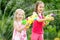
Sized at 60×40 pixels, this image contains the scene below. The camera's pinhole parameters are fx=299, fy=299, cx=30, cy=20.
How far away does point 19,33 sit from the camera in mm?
4668

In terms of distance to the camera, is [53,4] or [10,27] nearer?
[10,27]

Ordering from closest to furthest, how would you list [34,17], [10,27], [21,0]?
[34,17]
[10,27]
[21,0]

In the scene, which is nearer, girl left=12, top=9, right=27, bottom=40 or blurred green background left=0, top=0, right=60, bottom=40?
girl left=12, top=9, right=27, bottom=40

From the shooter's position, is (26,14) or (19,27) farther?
(26,14)

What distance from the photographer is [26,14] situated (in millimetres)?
6352

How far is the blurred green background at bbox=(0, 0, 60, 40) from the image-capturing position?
6.23 metres

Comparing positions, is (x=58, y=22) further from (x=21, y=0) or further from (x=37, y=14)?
(x=37, y=14)

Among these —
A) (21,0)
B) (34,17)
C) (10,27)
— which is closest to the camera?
(34,17)

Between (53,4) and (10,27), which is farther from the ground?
(53,4)

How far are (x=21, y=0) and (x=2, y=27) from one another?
79cm

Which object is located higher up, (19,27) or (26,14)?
(26,14)

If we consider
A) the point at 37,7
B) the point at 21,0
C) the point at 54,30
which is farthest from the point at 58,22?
the point at 37,7

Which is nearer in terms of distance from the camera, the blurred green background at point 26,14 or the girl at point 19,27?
the girl at point 19,27

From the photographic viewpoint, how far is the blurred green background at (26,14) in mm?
6227
